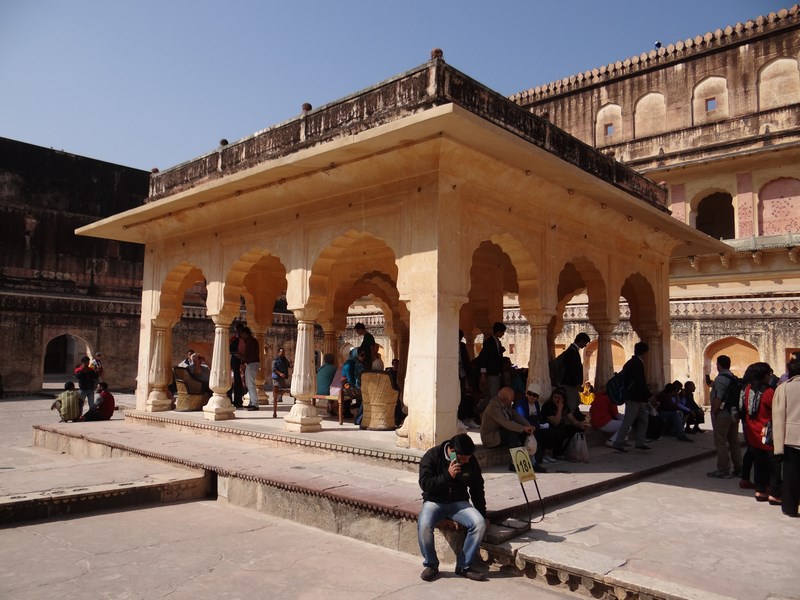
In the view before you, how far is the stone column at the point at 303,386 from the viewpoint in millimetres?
8172

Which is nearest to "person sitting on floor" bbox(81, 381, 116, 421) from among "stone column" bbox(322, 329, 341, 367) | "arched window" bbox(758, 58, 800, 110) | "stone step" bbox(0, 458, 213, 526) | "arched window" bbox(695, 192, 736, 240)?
"stone column" bbox(322, 329, 341, 367)

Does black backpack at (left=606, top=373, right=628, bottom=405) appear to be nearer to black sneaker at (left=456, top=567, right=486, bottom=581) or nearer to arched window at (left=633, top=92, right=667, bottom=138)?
black sneaker at (left=456, top=567, right=486, bottom=581)

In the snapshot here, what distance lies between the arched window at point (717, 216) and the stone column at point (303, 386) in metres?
21.5

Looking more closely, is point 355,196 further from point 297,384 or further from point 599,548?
point 599,548

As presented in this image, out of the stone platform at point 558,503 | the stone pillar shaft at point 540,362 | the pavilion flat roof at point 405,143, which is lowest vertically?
the stone platform at point 558,503

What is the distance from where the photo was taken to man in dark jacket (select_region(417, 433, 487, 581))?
426cm

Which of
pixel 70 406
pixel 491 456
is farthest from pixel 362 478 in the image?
pixel 70 406

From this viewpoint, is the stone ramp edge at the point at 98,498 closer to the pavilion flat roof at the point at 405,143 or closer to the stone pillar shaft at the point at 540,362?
the pavilion flat roof at the point at 405,143

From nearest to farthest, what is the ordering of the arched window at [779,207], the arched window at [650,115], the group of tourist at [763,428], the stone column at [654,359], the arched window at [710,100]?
1. the group of tourist at [763,428]
2. the stone column at [654,359]
3. the arched window at [779,207]
4. the arched window at [710,100]
5. the arched window at [650,115]

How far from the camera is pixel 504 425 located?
6371mm

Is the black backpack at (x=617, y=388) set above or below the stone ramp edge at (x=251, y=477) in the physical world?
above

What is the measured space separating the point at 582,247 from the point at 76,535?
7408 mm

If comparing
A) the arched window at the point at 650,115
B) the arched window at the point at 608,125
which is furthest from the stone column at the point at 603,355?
the arched window at the point at 608,125

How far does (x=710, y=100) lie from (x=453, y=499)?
2440 centimetres
